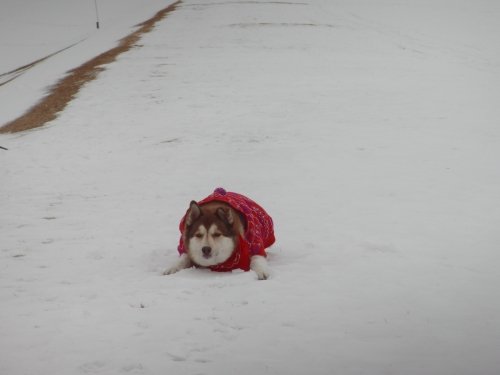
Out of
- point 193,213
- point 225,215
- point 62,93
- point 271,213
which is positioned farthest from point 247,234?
point 62,93

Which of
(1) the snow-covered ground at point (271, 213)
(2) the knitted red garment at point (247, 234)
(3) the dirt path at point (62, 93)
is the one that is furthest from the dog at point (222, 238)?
(3) the dirt path at point (62, 93)

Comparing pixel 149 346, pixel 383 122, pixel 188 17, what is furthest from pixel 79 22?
pixel 149 346

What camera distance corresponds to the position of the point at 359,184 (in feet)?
41.9

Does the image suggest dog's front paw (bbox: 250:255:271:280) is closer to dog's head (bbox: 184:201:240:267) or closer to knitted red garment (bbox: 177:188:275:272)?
knitted red garment (bbox: 177:188:275:272)

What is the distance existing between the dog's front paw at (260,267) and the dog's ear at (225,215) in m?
0.62

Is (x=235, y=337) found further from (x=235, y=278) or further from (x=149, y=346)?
(x=235, y=278)

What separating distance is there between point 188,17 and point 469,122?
37.8 metres

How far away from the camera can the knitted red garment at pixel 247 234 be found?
7453 mm

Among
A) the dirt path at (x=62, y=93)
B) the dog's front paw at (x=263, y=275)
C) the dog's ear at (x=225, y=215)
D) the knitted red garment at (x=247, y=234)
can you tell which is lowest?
the dirt path at (x=62, y=93)

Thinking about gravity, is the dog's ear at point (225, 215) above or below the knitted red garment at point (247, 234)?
above

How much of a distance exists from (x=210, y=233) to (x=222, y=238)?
0.17 m

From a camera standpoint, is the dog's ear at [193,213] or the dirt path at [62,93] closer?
the dog's ear at [193,213]

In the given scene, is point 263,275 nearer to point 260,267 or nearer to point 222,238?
point 260,267

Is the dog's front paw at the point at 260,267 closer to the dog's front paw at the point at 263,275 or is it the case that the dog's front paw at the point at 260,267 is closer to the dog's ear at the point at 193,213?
the dog's front paw at the point at 263,275
